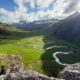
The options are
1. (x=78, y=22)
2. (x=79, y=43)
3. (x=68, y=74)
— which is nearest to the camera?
(x=68, y=74)

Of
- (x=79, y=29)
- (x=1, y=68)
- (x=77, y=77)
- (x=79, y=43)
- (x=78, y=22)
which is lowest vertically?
(x=77, y=77)

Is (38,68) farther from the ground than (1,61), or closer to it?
Result: closer to it

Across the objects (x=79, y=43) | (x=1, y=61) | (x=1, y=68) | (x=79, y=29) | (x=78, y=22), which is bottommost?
(x=1, y=68)

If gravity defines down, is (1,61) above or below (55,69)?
above

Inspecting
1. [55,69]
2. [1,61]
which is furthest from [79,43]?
[1,61]

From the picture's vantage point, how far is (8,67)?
37844 millimetres

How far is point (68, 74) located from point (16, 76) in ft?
37.6

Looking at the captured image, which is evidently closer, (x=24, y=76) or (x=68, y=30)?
(x=24, y=76)

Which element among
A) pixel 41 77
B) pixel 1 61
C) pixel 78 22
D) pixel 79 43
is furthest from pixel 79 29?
pixel 41 77

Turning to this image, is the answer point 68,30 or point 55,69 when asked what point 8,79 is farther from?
point 68,30

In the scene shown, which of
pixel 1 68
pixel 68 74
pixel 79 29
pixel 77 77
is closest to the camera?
pixel 77 77

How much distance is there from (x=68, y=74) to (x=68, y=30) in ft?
595

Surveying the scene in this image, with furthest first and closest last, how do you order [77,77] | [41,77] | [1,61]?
→ [1,61] < [77,77] < [41,77]

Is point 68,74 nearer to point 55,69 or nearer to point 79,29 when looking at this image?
point 55,69
